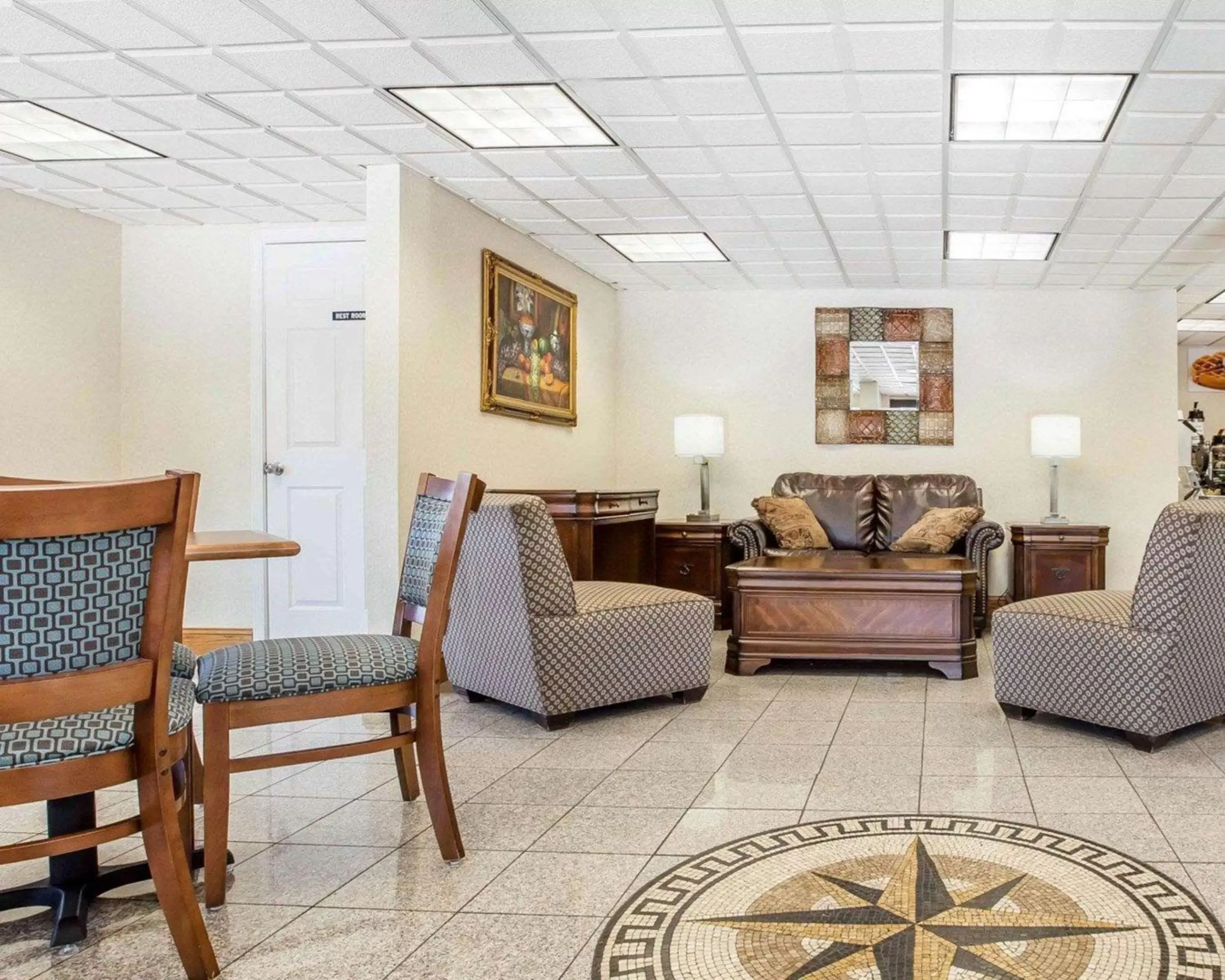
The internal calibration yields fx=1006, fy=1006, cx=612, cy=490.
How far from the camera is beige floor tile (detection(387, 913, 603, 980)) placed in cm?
201

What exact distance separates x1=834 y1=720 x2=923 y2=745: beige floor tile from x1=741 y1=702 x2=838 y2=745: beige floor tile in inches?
A: 1.7

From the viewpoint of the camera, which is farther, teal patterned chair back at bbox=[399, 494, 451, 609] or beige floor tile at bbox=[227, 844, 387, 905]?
teal patterned chair back at bbox=[399, 494, 451, 609]

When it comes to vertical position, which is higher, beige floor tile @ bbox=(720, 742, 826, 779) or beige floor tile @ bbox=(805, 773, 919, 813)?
beige floor tile @ bbox=(805, 773, 919, 813)

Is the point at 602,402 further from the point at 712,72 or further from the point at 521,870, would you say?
the point at 521,870

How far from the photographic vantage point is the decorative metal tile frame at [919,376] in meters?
7.71

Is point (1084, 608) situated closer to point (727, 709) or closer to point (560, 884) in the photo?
point (727, 709)

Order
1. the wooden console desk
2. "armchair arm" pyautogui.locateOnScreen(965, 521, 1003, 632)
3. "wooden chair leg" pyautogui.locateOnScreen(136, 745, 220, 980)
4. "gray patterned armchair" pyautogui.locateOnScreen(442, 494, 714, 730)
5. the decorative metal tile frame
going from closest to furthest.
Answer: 1. "wooden chair leg" pyautogui.locateOnScreen(136, 745, 220, 980)
2. "gray patterned armchair" pyautogui.locateOnScreen(442, 494, 714, 730)
3. the wooden console desk
4. "armchair arm" pyautogui.locateOnScreen(965, 521, 1003, 632)
5. the decorative metal tile frame

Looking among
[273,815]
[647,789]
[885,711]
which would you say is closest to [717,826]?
[647,789]

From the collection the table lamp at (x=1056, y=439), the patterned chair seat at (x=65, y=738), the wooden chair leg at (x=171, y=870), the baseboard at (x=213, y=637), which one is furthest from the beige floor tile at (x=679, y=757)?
the table lamp at (x=1056, y=439)

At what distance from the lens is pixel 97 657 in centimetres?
179

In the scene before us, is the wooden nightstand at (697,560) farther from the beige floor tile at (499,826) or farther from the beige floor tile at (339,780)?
the beige floor tile at (499,826)

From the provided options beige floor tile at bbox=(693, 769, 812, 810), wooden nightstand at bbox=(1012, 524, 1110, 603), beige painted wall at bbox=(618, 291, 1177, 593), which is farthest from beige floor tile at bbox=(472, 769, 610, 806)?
beige painted wall at bbox=(618, 291, 1177, 593)

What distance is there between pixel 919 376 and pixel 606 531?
2.86 metres

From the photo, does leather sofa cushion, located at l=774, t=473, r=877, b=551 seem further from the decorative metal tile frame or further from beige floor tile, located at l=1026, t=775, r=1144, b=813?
beige floor tile, located at l=1026, t=775, r=1144, b=813
